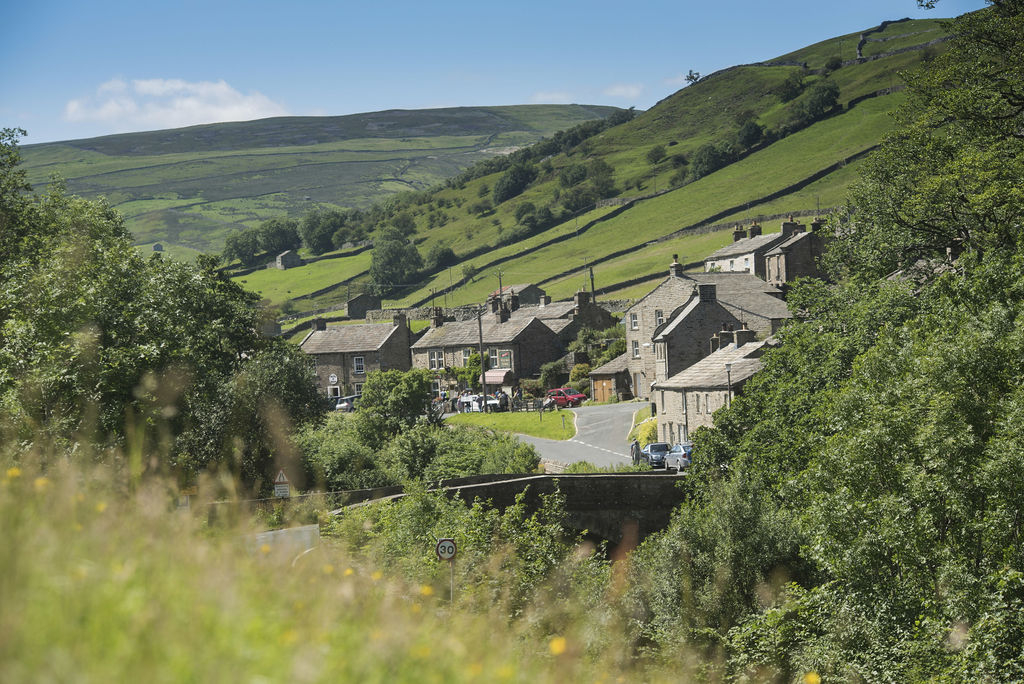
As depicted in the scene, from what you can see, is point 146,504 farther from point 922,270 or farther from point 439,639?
point 922,270

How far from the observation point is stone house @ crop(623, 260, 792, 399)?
63.5 meters

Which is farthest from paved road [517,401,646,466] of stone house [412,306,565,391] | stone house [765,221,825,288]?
stone house [765,221,825,288]

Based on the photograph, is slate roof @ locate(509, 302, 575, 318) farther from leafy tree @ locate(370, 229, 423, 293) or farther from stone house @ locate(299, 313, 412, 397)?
leafy tree @ locate(370, 229, 423, 293)

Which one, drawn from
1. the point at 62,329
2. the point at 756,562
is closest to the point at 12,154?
the point at 62,329

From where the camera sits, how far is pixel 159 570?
4480mm

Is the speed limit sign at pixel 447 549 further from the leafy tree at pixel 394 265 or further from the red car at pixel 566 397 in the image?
the leafy tree at pixel 394 265

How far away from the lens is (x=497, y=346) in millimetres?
88188

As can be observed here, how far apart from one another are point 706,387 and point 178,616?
155 feet

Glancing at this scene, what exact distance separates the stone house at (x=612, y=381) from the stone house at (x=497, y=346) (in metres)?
11.1

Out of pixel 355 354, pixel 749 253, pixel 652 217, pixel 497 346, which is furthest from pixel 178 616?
pixel 652 217

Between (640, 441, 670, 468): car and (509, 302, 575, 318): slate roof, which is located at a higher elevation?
(509, 302, 575, 318): slate roof

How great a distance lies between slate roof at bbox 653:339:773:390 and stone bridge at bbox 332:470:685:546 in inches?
505

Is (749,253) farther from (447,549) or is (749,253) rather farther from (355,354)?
(447,549)

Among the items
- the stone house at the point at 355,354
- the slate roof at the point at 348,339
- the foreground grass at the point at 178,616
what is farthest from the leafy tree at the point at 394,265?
the foreground grass at the point at 178,616
